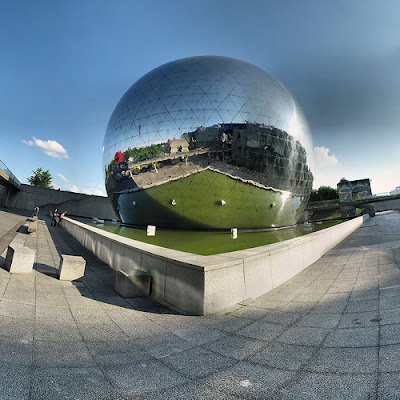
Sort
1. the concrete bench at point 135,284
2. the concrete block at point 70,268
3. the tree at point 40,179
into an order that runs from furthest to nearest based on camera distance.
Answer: the tree at point 40,179, the concrete block at point 70,268, the concrete bench at point 135,284

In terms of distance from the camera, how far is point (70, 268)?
4.89m

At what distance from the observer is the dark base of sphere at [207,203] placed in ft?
37.4

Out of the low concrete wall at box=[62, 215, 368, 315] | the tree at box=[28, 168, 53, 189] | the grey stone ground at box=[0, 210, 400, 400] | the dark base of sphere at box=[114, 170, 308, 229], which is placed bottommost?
the grey stone ground at box=[0, 210, 400, 400]

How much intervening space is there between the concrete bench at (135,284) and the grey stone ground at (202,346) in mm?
203

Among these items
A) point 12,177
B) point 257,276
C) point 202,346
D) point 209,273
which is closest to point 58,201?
point 12,177

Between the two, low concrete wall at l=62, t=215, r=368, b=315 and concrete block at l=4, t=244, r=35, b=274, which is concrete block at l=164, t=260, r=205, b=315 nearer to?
low concrete wall at l=62, t=215, r=368, b=315

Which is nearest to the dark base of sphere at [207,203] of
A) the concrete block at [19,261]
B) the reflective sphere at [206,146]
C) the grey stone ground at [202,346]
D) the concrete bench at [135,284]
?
the reflective sphere at [206,146]

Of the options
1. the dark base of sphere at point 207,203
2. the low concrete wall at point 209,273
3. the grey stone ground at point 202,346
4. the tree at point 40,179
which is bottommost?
the grey stone ground at point 202,346

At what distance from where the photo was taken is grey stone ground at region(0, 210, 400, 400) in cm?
172

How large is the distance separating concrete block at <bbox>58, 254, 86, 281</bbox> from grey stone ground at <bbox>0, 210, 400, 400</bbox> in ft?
1.98

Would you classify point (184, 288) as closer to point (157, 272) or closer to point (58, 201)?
point (157, 272)

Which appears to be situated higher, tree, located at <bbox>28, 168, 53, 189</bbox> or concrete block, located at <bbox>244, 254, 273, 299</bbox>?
tree, located at <bbox>28, 168, 53, 189</bbox>

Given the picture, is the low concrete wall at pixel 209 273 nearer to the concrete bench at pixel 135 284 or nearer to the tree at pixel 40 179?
the concrete bench at pixel 135 284

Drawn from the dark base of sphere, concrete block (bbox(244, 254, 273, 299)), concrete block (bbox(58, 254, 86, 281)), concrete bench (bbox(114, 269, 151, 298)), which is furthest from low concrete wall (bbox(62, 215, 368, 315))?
the dark base of sphere
